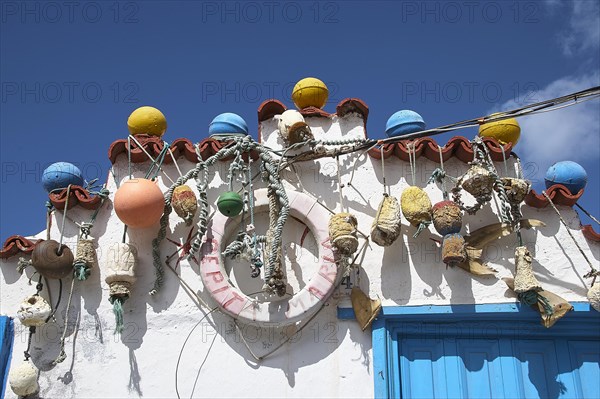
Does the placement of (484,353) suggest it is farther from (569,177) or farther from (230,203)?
(230,203)

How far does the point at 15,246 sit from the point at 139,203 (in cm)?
114

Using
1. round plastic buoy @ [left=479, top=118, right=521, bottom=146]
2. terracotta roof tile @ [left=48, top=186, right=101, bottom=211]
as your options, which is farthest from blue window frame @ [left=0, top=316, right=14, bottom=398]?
round plastic buoy @ [left=479, top=118, right=521, bottom=146]

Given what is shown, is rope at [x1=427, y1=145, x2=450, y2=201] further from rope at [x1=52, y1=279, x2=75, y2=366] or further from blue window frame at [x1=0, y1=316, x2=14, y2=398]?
blue window frame at [x1=0, y1=316, x2=14, y2=398]

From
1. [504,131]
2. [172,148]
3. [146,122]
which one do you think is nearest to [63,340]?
[172,148]

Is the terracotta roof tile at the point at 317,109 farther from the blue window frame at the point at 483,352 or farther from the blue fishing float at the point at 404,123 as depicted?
the blue window frame at the point at 483,352

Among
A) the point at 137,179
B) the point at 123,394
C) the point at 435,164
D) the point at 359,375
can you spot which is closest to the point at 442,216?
the point at 435,164

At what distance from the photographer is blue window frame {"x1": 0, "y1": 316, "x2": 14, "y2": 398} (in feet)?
18.4

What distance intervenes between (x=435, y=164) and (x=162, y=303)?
256 cm

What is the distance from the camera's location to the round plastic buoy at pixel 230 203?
5.65 metres

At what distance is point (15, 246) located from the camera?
590cm

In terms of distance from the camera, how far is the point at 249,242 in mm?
5652

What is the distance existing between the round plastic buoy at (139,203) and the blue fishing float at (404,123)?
6.77ft

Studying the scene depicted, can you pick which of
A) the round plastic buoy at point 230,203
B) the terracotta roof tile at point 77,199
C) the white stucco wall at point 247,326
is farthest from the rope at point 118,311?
the round plastic buoy at point 230,203

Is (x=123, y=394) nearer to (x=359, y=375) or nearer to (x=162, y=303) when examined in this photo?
(x=162, y=303)
